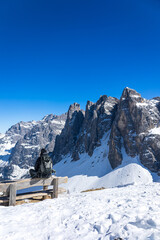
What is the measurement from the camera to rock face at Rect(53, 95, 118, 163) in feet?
384

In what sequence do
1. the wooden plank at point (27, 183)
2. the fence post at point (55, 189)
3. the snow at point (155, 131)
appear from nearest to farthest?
1. the wooden plank at point (27, 183)
2. the fence post at point (55, 189)
3. the snow at point (155, 131)

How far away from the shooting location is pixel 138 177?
230 feet

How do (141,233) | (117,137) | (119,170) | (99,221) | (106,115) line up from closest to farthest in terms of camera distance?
1. (141,233)
2. (99,221)
3. (119,170)
4. (117,137)
5. (106,115)

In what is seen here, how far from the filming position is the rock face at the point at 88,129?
11706 centimetres

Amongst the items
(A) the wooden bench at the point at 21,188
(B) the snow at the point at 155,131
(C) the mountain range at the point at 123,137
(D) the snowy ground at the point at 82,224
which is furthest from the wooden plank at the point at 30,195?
(B) the snow at the point at 155,131

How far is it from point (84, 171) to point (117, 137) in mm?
28022

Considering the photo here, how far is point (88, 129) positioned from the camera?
418ft

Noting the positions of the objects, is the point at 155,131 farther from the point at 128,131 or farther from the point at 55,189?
the point at 55,189

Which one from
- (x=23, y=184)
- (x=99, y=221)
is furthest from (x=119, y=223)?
(x=23, y=184)

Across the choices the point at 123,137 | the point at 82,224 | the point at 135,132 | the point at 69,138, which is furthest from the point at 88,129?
the point at 82,224

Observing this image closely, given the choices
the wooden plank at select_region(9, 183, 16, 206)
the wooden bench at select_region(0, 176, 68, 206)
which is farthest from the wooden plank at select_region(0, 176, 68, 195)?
the wooden plank at select_region(9, 183, 16, 206)

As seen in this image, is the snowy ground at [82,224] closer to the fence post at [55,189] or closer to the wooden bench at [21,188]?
the wooden bench at [21,188]

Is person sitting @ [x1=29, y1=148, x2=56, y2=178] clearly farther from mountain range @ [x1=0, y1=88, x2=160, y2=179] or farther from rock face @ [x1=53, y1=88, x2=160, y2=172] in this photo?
rock face @ [x1=53, y1=88, x2=160, y2=172]

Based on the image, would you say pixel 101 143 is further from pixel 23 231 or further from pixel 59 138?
pixel 23 231
